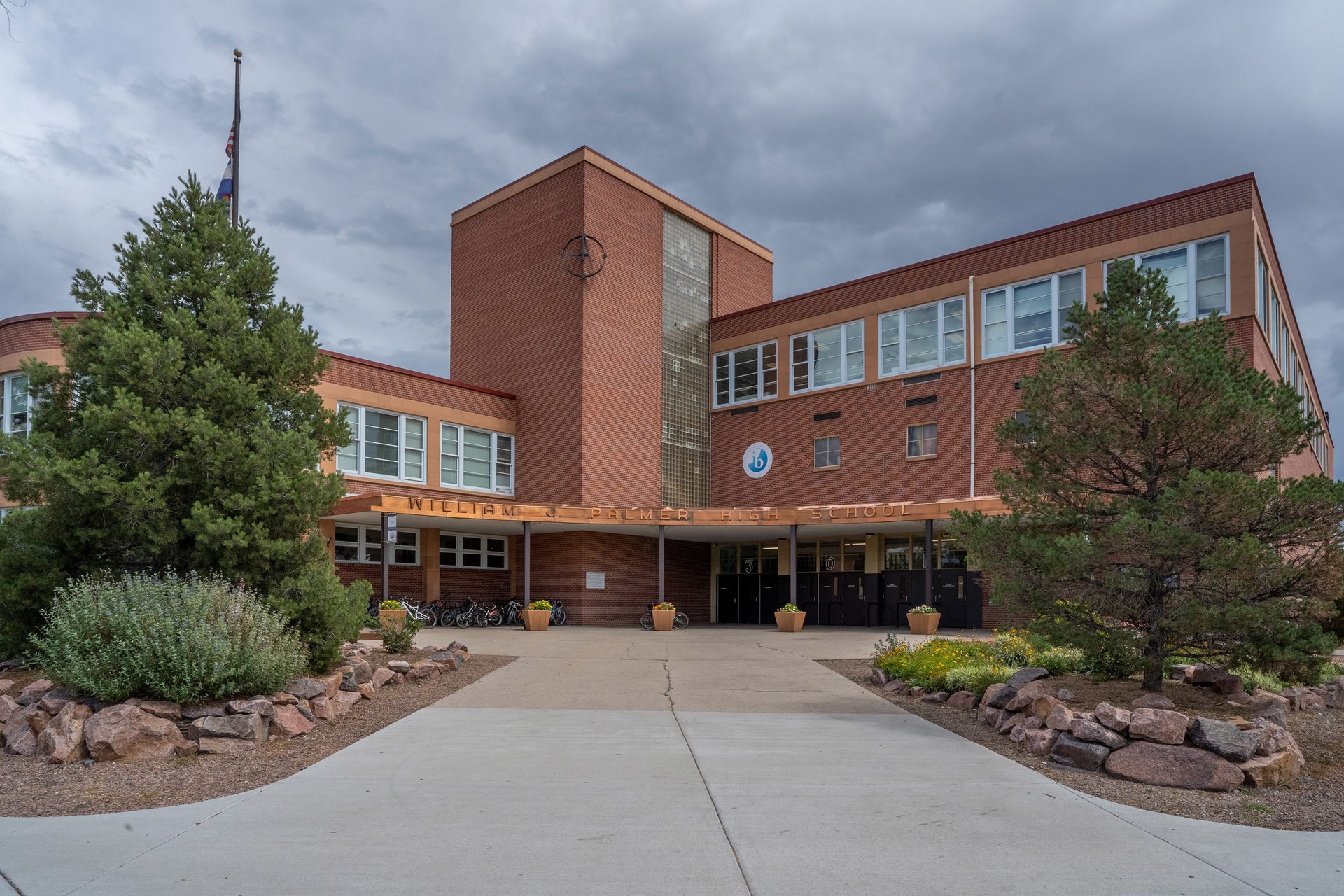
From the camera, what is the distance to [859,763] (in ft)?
29.0

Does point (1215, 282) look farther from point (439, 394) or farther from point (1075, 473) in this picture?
point (439, 394)

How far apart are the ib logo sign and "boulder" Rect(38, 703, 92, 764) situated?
26.0 metres

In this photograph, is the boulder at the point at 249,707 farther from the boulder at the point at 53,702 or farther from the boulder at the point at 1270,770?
the boulder at the point at 1270,770

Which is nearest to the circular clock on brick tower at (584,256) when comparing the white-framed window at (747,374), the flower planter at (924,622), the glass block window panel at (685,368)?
the glass block window panel at (685,368)

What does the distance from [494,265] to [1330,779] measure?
100ft

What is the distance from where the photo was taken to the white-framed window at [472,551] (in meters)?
30.4

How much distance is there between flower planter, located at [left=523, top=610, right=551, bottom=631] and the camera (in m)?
26.2

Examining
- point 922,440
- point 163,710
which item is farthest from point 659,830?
point 922,440

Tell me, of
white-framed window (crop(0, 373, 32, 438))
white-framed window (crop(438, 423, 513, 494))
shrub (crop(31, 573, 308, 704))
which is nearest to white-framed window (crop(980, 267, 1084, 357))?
white-framed window (crop(438, 423, 513, 494))

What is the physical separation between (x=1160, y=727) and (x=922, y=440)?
21.5 meters

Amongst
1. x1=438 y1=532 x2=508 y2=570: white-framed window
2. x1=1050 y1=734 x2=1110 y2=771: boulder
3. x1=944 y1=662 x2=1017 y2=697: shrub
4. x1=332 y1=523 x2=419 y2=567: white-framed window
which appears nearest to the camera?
x1=1050 y1=734 x2=1110 y2=771: boulder

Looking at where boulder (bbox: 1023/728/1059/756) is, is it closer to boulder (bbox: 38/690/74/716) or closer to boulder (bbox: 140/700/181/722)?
boulder (bbox: 140/700/181/722)

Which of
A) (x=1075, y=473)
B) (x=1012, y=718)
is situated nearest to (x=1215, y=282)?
(x=1075, y=473)

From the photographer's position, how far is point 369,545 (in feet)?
93.6
